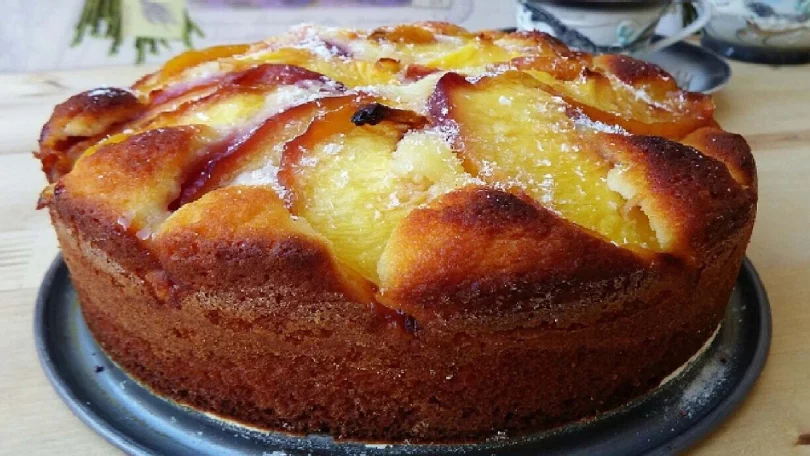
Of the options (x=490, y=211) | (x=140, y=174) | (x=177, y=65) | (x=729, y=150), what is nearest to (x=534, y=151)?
(x=490, y=211)

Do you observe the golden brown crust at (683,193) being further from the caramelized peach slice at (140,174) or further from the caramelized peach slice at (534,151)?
the caramelized peach slice at (140,174)

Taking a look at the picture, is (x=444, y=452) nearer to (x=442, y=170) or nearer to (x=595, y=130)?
(x=442, y=170)

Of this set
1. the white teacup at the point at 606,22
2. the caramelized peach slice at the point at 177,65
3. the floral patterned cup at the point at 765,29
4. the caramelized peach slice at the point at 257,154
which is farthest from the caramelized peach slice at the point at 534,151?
the floral patterned cup at the point at 765,29

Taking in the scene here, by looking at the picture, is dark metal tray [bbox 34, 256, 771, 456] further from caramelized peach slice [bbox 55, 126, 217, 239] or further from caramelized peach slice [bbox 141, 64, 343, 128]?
caramelized peach slice [bbox 141, 64, 343, 128]

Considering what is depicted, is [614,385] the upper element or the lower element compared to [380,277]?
lower

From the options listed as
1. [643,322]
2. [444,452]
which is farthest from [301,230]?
[643,322]

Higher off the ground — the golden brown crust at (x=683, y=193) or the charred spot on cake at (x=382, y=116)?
the charred spot on cake at (x=382, y=116)

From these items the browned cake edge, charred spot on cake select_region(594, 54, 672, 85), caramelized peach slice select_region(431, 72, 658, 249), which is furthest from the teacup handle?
the browned cake edge
